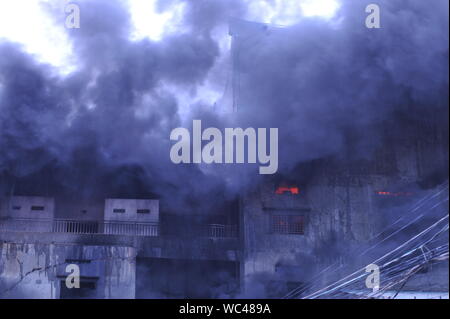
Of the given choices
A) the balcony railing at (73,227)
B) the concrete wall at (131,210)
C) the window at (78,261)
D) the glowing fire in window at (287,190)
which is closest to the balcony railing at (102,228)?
the balcony railing at (73,227)

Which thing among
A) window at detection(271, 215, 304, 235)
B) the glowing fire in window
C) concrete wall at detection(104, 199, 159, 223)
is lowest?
window at detection(271, 215, 304, 235)

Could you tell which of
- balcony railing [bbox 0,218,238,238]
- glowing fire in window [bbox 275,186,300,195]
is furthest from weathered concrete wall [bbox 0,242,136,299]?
glowing fire in window [bbox 275,186,300,195]

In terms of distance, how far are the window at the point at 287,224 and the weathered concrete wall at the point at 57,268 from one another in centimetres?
331

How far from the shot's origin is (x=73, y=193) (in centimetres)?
1339

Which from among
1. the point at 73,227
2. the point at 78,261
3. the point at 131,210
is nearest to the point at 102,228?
the point at 73,227

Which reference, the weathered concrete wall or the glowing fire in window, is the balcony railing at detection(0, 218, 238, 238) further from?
the glowing fire in window

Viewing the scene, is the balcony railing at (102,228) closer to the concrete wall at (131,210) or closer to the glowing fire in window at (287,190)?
the concrete wall at (131,210)

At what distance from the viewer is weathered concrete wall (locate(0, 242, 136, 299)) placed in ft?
37.6

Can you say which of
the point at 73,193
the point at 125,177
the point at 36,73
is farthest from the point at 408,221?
the point at 36,73

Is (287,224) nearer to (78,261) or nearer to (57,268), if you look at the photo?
(78,261)

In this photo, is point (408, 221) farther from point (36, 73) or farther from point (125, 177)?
point (36, 73)

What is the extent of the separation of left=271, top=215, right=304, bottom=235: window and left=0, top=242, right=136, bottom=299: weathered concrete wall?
3.31 m

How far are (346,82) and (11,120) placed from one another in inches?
295

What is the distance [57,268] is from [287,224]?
5.23 meters
